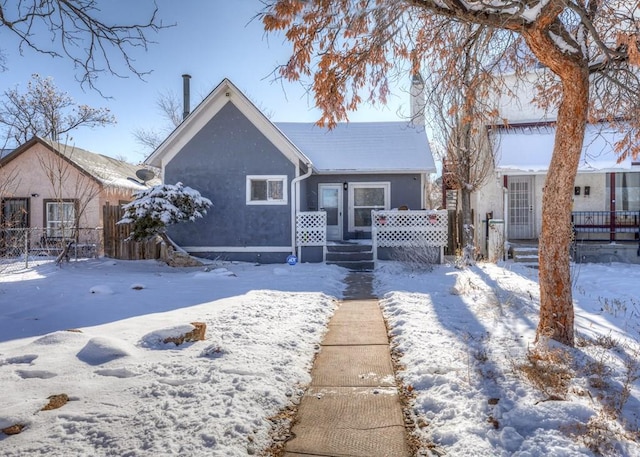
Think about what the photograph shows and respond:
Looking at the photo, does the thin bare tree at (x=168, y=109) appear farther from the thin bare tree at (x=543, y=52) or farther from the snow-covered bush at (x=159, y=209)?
the thin bare tree at (x=543, y=52)

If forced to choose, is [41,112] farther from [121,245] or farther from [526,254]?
[526,254]

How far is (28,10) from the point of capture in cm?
415

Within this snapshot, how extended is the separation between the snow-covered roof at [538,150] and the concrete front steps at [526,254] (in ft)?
8.12

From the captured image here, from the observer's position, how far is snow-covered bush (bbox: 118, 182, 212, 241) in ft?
35.7

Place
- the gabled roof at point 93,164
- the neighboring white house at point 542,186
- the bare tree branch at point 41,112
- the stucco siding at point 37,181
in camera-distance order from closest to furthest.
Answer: the neighboring white house at point 542,186
the gabled roof at point 93,164
the stucco siding at point 37,181
the bare tree branch at point 41,112

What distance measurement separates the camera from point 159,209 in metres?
11.0

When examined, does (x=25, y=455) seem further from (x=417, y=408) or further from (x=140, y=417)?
(x=417, y=408)

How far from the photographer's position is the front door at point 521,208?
14.8 metres

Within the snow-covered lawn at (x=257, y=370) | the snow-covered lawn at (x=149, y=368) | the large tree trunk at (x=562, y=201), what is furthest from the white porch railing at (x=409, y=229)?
the large tree trunk at (x=562, y=201)

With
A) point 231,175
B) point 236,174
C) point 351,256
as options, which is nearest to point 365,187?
point 351,256

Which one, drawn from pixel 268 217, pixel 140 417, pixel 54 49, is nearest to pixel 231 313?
pixel 140 417

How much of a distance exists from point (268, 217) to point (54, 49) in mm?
8232

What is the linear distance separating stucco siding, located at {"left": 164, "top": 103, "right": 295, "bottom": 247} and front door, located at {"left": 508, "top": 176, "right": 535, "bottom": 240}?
8622 mm

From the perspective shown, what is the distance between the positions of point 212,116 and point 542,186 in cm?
1154
